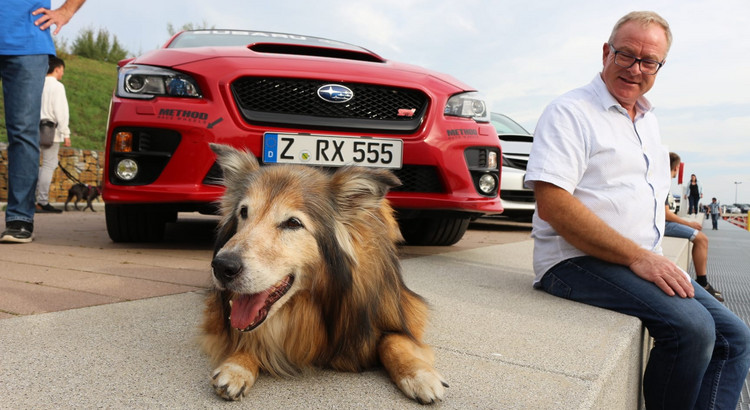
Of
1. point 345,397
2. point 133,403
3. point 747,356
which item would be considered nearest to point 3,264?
point 133,403

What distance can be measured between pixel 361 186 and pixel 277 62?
1972mm

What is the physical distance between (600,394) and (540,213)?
116 cm

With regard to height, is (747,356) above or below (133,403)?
below

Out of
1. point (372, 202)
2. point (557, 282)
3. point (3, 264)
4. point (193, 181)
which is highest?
point (372, 202)

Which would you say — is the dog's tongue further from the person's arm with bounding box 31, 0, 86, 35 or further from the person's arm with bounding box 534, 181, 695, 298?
the person's arm with bounding box 31, 0, 86, 35

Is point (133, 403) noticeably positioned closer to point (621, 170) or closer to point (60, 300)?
point (60, 300)

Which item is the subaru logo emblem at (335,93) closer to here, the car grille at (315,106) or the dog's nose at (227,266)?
the car grille at (315,106)

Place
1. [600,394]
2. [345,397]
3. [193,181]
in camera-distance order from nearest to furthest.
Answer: [345,397] < [600,394] < [193,181]

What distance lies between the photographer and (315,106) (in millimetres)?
3598

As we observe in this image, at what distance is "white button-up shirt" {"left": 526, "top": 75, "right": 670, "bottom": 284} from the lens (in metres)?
2.60

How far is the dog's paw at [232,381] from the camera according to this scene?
1.48m

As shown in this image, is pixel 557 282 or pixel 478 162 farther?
pixel 478 162

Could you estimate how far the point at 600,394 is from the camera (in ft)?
5.46

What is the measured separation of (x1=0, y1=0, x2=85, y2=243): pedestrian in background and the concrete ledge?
7.37ft
